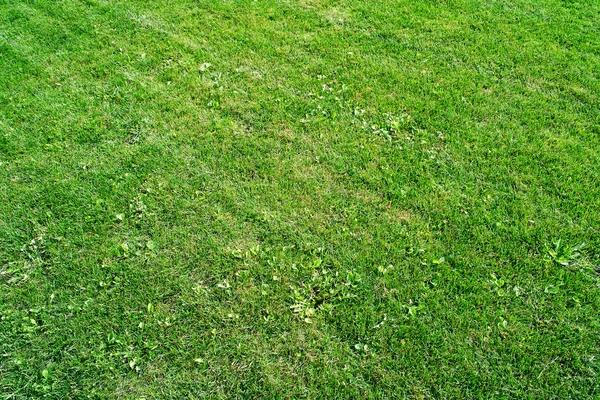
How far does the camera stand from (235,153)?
177 inches

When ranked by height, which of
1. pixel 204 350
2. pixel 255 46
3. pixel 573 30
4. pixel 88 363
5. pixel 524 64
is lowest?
pixel 88 363

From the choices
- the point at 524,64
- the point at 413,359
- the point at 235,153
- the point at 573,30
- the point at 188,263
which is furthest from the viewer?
the point at 573,30

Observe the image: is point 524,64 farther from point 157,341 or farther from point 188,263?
point 157,341

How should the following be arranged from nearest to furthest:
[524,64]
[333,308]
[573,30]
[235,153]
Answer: [333,308] → [235,153] → [524,64] → [573,30]

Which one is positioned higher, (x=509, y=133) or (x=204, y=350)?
(x=509, y=133)

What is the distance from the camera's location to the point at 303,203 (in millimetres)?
4109

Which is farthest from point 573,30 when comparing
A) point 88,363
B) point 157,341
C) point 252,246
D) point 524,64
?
point 88,363

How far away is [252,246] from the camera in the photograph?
3.83 metres

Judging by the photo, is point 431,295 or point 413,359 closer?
point 413,359

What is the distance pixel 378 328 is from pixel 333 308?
1.27ft

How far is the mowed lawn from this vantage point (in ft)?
10.5

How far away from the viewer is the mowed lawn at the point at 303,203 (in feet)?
10.5

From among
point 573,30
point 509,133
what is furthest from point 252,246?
point 573,30

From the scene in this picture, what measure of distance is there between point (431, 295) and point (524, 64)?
3.47m
